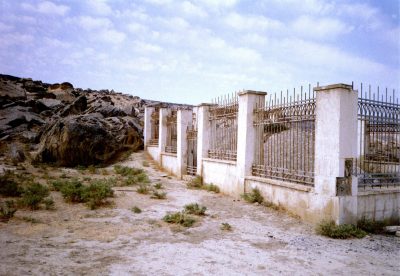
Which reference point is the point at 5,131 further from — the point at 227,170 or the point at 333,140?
the point at 333,140

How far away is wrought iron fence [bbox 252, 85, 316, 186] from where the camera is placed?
769 cm

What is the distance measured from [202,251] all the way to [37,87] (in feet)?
107

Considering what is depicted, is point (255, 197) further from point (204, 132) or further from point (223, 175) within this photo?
point (204, 132)

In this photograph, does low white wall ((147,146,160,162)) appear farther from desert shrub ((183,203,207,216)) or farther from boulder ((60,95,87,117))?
desert shrub ((183,203,207,216))

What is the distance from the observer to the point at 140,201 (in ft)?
30.7

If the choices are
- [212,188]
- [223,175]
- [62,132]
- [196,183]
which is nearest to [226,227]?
[223,175]

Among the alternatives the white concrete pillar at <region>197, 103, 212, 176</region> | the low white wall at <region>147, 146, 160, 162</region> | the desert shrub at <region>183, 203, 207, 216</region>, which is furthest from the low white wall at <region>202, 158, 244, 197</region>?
the low white wall at <region>147, 146, 160, 162</region>

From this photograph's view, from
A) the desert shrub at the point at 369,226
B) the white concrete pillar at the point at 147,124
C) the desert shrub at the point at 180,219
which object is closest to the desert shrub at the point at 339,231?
the desert shrub at the point at 369,226

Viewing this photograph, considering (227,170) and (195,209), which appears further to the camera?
(227,170)

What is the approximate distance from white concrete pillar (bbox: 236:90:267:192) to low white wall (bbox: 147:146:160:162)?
25.9ft

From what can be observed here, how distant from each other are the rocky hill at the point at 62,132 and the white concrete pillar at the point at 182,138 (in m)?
4.76

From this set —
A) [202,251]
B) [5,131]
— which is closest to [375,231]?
[202,251]

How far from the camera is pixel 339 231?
6.34 m

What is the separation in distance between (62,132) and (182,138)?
6.41 m
